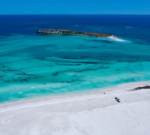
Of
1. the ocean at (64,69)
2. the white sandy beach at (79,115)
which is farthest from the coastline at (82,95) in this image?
the ocean at (64,69)

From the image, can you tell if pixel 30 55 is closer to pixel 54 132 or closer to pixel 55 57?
pixel 55 57

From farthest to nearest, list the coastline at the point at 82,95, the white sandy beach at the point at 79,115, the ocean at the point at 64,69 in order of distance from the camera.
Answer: the ocean at the point at 64,69
the coastline at the point at 82,95
the white sandy beach at the point at 79,115

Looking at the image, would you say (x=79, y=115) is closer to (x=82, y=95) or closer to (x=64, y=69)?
(x=82, y=95)

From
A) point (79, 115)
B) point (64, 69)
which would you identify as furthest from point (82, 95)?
point (64, 69)

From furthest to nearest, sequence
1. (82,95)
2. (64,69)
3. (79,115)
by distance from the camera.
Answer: (64,69), (82,95), (79,115)

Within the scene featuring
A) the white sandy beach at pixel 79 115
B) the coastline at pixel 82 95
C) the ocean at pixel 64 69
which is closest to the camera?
the white sandy beach at pixel 79 115

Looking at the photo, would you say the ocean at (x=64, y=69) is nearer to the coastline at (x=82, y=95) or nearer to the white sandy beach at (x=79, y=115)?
the coastline at (x=82, y=95)

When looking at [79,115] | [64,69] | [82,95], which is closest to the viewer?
[79,115]

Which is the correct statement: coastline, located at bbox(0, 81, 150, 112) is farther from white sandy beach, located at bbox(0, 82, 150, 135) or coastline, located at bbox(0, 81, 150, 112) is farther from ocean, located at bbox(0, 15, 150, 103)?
ocean, located at bbox(0, 15, 150, 103)

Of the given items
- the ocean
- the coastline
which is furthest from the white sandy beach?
the ocean
